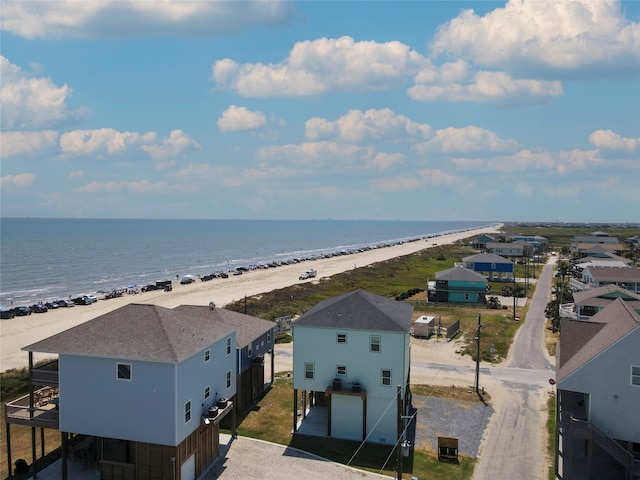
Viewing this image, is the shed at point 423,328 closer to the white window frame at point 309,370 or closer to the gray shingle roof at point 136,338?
the white window frame at point 309,370

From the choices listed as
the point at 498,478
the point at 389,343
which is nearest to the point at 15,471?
the point at 389,343

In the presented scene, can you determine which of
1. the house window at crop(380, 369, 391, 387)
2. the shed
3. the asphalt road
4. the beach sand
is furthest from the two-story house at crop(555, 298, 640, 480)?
the beach sand

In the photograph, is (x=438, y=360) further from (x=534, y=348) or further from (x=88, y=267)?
(x=88, y=267)

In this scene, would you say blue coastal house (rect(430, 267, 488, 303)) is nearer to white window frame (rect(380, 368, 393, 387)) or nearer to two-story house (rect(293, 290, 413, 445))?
two-story house (rect(293, 290, 413, 445))

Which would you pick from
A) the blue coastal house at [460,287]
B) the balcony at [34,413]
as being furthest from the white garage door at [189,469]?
the blue coastal house at [460,287]

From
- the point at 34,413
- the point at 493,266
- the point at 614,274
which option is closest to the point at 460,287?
the point at 614,274

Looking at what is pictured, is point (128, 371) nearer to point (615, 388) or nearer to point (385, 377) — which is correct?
point (385, 377)

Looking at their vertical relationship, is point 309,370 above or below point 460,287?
above
